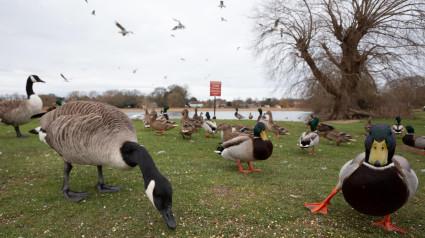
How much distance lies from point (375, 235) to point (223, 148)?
4.53 meters

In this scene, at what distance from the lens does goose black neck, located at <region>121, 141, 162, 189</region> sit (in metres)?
3.31

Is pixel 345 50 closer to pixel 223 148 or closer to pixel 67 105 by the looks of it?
pixel 223 148

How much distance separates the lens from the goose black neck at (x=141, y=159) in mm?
3311

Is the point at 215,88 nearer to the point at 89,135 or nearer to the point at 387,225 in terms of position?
the point at 89,135

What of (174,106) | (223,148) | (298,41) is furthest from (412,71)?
(174,106)

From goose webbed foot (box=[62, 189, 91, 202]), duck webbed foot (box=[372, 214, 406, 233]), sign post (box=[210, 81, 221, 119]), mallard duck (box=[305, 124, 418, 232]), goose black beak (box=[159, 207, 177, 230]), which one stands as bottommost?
goose webbed foot (box=[62, 189, 91, 202])

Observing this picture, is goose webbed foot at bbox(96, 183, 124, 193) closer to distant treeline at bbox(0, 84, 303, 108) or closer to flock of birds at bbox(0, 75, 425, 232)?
flock of birds at bbox(0, 75, 425, 232)

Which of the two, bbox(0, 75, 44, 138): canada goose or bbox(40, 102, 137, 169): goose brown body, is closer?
bbox(40, 102, 137, 169): goose brown body

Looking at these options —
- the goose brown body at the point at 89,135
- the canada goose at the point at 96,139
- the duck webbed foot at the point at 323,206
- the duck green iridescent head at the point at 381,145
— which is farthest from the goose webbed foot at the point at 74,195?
the duck green iridescent head at the point at 381,145

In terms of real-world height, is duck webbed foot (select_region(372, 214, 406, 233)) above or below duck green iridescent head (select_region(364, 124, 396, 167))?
below

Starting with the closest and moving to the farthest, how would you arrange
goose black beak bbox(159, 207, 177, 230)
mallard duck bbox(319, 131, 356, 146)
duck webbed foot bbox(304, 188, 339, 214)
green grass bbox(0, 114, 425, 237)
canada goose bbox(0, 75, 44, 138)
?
goose black beak bbox(159, 207, 177, 230), green grass bbox(0, 114, 425, 237), duck webbed foot bbox(304, 188, 339, 214), canada goose bbox(0, 75, 44, 138), mallard duck bbox(319, 131, 356, 146)

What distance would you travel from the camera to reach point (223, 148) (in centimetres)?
727

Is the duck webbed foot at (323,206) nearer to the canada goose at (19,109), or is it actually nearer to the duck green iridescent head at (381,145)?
the duck green iridescent head at (381,145)

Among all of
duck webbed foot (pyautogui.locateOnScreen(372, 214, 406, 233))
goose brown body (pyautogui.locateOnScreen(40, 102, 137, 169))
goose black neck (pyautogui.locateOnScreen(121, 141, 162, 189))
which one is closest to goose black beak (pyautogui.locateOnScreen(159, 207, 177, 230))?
goose black neck (pyautogui.locateOnScreen(121, 141, 162, 189))
